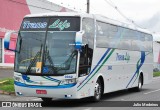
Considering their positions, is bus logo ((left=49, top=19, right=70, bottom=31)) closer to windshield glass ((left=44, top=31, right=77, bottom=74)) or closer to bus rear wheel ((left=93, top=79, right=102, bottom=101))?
windshield glass ((left=44, top=31, right=77, bottom=74))

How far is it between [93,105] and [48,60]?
2402 millimetres

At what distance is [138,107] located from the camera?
47.8ft

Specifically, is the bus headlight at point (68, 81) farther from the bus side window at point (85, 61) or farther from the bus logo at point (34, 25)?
the bus logo at point (34, 25)

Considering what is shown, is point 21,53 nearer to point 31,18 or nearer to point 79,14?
point 31,18

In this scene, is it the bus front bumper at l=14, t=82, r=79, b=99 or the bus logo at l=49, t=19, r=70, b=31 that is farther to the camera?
the bus logo at l=49, t=19, r=70, b=31

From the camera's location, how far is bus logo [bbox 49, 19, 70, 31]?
14531mm

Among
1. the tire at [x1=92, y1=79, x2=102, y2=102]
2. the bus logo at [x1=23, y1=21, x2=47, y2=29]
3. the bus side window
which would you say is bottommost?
the tire at [x1=92, y1=79, x2=102, y2=102]

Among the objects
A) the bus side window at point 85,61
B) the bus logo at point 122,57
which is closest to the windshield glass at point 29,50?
the bus side window at point 85,61

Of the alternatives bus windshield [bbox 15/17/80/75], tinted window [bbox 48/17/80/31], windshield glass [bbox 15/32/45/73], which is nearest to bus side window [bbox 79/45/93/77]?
bus windshield [bbox 15/17/80/75]

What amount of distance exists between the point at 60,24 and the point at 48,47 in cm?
95

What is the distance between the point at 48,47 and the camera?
1434 centimetres

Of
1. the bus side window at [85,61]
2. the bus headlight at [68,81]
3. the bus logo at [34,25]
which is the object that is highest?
the bus logo at [34,25]

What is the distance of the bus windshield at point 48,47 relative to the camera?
14.1 metres

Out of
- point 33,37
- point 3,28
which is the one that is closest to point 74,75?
point 33,37
